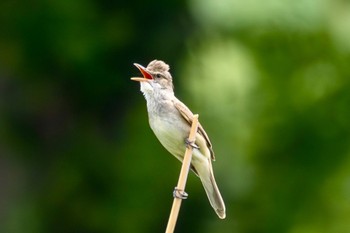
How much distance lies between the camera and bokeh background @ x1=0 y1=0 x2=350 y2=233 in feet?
30.8

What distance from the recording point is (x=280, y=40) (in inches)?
378

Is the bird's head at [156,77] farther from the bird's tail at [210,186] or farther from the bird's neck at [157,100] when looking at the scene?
the bird's tail at [210,186]

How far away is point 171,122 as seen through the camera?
5.04 m

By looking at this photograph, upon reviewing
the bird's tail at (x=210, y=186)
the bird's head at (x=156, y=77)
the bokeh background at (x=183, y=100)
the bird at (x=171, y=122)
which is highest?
the bokeh background at (x=183, y=100)

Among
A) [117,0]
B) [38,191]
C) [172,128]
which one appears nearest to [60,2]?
[117,0]

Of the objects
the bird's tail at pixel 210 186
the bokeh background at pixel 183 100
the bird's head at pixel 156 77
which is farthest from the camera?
the bokeh background at pixel 183 100

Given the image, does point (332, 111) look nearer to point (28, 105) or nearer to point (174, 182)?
point (174, 182)

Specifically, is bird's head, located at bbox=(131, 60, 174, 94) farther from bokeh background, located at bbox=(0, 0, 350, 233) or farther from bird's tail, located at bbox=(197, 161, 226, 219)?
bokeh background, located at bbox=(0, 0, 350, 233)

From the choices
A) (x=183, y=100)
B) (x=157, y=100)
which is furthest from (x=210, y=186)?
(x=183, y=100)

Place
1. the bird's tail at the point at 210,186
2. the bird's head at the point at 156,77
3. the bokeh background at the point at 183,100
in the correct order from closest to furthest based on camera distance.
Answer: the bird's tail at the point at 210,186 < the bird's head at the point at 156,77 < the bokeh background at the point at 183,100

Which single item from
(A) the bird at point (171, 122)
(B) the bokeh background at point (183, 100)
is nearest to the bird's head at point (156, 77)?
(A) the bird at point (171, 122)

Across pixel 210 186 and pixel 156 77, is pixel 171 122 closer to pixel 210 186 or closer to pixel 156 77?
pixel 156 77

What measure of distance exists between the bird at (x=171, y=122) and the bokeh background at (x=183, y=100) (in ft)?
12.8

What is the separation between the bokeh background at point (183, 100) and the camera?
9.39m
